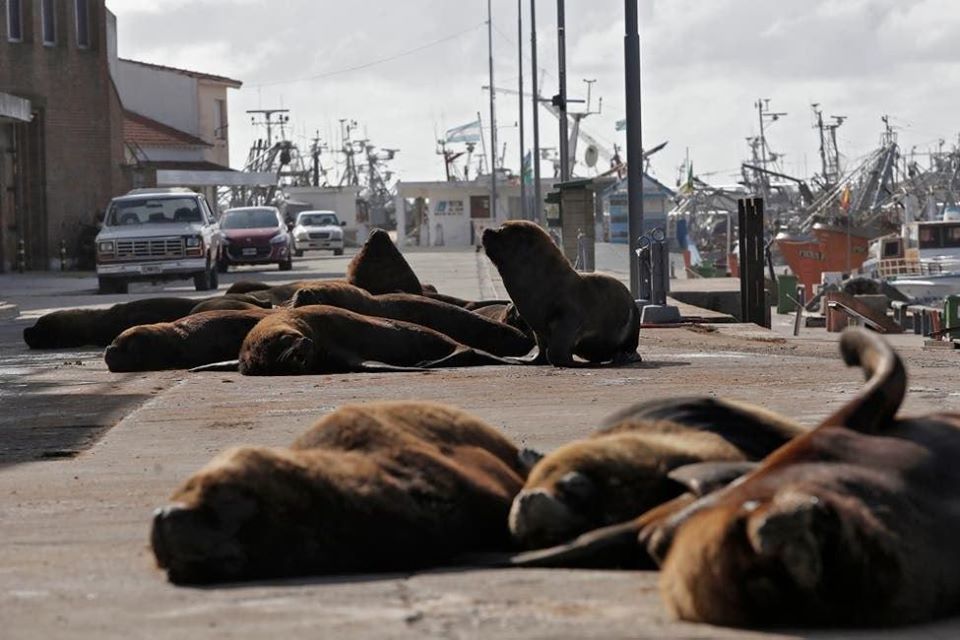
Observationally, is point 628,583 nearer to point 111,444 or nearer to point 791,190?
point 111,444

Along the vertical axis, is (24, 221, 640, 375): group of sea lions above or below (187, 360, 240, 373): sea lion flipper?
above

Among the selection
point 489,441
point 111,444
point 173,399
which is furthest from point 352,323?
point 489,441

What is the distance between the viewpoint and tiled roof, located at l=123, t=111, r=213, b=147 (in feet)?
255

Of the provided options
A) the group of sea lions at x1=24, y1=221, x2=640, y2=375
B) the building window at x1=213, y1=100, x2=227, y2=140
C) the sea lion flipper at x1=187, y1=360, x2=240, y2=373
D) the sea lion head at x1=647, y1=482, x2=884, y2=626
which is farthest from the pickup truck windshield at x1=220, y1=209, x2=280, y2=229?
the sea lion head at x1=647, y1=482, x2=884, y2=626

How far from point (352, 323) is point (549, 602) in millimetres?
9950

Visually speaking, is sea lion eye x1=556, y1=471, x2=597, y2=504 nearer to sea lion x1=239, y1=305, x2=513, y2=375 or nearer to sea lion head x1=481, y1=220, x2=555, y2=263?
sea lion x1=239, y1=305, x2=513, y2=375

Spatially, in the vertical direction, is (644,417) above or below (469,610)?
above

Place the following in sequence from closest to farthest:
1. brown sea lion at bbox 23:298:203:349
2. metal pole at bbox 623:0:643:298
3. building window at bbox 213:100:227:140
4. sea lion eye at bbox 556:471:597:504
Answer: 1. sea lion eye at bbox 556:471:597:504
2. brown sea lion at bbox 23:298:203:349
3. metal pole at bbox 623:0:643:298
4. building window at bbox 213:100:227:140

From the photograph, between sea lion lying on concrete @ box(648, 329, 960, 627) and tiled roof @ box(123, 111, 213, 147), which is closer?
sea lion lying on concrete @ box(648, 329, 960, 627)

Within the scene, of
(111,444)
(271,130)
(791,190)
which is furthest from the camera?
(791,190)

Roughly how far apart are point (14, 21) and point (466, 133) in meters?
96.3

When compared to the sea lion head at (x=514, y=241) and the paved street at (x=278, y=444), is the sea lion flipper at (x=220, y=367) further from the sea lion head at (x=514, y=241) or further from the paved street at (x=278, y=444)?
the sea lion head at (x=514, y=241)

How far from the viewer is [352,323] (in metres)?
14.8

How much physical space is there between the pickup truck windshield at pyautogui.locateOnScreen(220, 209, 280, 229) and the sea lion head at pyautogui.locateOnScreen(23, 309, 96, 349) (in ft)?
113
